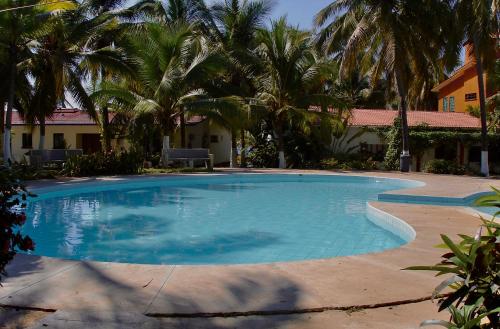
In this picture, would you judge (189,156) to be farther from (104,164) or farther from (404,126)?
(404,126)

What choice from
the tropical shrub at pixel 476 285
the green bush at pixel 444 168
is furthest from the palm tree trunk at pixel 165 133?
the tropical shrub at pixel 476 285

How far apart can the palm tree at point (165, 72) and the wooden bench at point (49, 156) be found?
280 centimetres

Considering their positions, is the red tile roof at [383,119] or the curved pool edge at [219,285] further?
the red tile roof at [383,119]

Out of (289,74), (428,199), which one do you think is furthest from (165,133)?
(428,199)

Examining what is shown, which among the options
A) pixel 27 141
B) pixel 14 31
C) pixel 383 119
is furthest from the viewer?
pixel 27 141

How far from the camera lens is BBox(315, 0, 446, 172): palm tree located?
65.4ft

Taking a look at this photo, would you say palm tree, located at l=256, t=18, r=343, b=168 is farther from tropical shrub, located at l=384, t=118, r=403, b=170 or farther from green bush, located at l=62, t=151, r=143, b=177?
green bush, located at l=62, t=151, r=143, b=177

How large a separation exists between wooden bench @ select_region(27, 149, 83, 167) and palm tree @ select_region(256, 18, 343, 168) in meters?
9.08

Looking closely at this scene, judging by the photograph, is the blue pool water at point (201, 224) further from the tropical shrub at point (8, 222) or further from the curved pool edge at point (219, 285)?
the tropical shrub at point (8, 222)

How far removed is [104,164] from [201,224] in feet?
30.5

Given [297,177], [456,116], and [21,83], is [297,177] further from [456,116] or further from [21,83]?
[456,116]

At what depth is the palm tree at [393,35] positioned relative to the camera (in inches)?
784

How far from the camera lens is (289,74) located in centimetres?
2303

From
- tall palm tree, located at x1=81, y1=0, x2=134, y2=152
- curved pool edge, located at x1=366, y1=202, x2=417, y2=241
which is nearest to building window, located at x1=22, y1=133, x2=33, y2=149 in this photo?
tall palm tree, located at x1=81, y1=0, x2=134, y2=152
